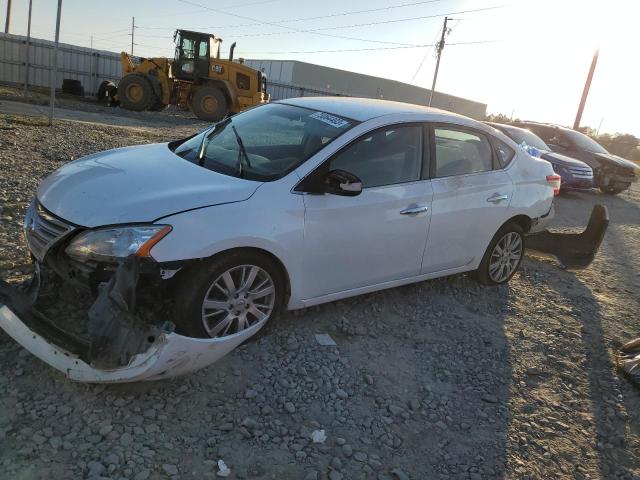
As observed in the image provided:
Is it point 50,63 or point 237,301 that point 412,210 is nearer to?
point 237,301

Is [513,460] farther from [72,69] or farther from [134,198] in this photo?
[72,69]

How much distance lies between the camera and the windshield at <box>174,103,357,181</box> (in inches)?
A: 145

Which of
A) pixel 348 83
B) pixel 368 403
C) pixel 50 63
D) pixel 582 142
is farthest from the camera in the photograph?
pixel 348 83

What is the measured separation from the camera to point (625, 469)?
3.04 meters

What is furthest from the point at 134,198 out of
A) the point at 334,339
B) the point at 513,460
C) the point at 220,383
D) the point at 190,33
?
the point at 190,33

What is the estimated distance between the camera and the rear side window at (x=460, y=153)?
14.4 ft

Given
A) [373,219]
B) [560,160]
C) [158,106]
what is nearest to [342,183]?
[373,219]

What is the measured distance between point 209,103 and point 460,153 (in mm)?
16796

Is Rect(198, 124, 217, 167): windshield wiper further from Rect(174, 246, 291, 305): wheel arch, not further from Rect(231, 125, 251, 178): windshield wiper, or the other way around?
Rect(174, 246, 291, 305): wheel arch

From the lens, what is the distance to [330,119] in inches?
160

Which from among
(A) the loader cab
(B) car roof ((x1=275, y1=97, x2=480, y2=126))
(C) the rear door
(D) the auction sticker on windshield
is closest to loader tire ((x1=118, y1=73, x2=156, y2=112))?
(A) the loader cab

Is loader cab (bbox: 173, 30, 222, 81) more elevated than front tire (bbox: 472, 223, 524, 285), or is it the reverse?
loader cab (bbox: 173, 30, 222, 81)

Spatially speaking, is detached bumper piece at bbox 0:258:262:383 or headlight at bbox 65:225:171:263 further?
headlight at bbox 65:225:171:263

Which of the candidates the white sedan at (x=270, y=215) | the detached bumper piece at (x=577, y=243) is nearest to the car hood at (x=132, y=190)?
the white sedan at (x=270, y=215)
